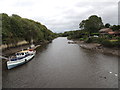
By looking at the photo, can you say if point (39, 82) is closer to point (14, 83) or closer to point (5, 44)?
point (14, 83)

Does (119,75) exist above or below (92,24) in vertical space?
below

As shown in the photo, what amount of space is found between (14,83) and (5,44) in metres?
23.3

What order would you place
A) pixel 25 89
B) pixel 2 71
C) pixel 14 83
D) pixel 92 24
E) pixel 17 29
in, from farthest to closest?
1. pixel 92 24
2. pixel 17 29
3. pixel 2 71
4. pixel 14 83
5. pixel 25 89

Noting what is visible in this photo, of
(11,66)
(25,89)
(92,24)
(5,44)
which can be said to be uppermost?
(92,24)

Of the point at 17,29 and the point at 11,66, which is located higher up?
the point at 17,29

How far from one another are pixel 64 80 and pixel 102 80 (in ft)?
18.7

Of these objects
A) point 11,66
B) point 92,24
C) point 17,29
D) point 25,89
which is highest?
point 92,24

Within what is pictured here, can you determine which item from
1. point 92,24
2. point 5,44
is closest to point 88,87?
point 5,44

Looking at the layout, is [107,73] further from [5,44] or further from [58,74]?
[5,44]

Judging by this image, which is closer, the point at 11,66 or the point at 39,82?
Answer: the point at 39,82

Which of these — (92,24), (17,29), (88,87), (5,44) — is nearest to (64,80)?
(88,87)

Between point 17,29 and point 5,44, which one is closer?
point 5,44

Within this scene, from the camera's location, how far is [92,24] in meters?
72.8

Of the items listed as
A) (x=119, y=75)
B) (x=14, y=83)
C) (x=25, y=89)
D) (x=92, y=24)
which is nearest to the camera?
(x=25, y=89)
